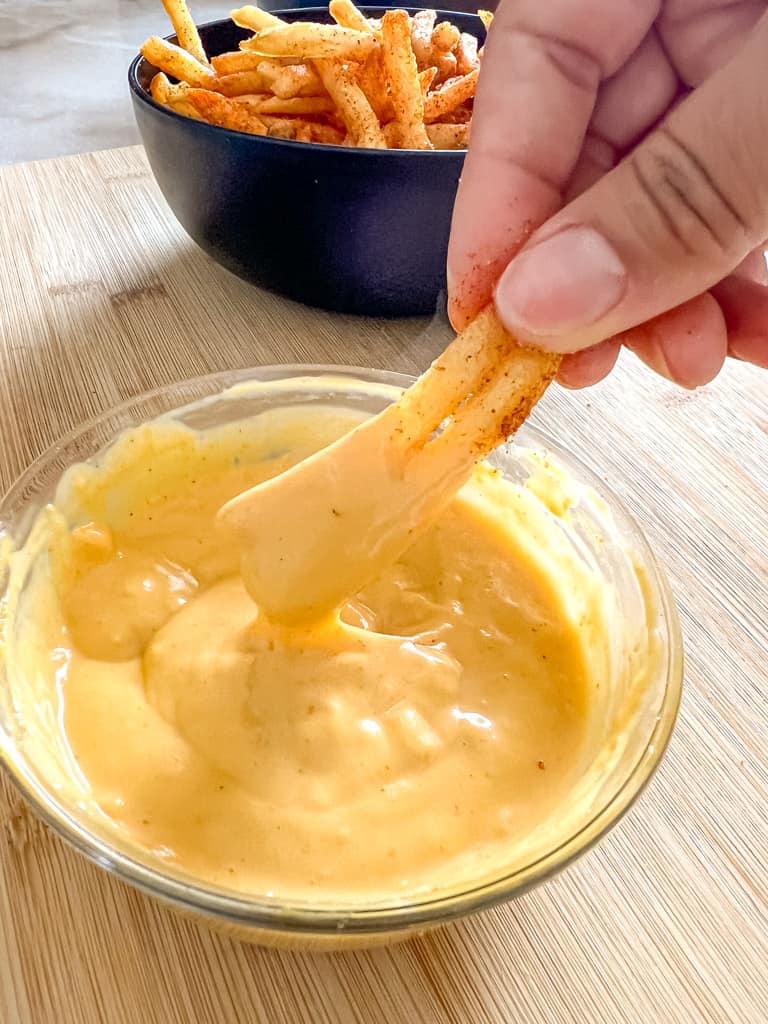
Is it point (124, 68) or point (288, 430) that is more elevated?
point (288, 430)

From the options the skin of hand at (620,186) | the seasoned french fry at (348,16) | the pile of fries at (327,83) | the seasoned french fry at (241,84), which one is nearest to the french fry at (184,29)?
the pile of fries at (327,83)

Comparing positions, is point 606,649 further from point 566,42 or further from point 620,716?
point 566,42

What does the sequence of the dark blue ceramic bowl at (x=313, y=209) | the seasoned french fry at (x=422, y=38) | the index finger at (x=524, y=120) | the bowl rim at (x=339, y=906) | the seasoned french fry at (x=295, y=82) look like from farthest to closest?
the seasoned french fry at (x=422, y=38), the seasoned french fry at (x=295, y=82), the dark blue ceramic bowl at (x=313, y=209), the index finger at (x=524, y=120), the bowl rim at (x=339, y=906)

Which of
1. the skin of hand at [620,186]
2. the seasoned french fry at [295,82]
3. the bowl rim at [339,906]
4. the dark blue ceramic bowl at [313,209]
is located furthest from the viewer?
the seasoned french fry at [295,82]

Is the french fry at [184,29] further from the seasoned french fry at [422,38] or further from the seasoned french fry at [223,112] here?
the seasoned french fry at [422,38]

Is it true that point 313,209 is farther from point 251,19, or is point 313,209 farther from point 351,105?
point 251,19

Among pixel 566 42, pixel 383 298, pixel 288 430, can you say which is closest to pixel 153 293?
pixel 383 298

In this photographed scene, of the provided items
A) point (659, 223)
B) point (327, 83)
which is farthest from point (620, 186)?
point (327, 83)

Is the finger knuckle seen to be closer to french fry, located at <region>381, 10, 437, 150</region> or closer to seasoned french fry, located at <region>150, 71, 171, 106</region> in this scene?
french fry, located at <region>381, 10, 437, 150</region>
